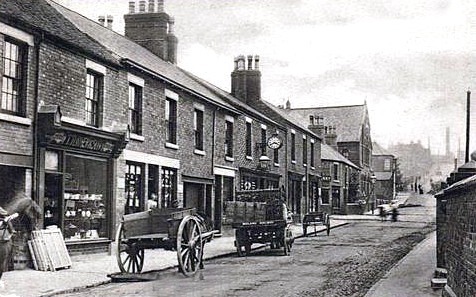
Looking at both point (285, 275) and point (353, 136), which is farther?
point (353, 136)

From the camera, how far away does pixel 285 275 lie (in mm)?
11789

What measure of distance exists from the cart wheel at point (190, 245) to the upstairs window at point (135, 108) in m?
5.83

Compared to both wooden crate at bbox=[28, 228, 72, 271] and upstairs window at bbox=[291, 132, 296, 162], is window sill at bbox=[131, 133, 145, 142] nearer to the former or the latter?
wooden crate at bbox=[28, 228, 72, 271]

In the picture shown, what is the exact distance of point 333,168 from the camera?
49688mm

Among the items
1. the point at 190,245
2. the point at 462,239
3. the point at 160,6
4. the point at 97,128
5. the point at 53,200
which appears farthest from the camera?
the point at 160,6

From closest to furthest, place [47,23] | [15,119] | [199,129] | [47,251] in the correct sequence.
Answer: [15,119]
[47,251]
[47,23]
[199,129]

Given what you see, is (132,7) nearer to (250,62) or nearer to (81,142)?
(250,62)

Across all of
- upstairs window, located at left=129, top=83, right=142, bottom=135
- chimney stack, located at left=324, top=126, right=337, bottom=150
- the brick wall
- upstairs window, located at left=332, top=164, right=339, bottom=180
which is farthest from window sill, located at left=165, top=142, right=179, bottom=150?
chimney stack, located at left=324, top=126, right=337, bottom=150

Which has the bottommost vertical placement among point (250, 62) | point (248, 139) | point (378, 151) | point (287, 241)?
point (287, 241)

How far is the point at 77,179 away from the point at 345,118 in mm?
53447

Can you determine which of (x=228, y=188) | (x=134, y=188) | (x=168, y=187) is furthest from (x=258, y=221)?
(x=228, y=188)

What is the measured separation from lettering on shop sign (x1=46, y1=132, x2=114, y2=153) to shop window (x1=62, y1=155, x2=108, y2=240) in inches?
12.4

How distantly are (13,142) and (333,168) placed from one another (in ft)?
130

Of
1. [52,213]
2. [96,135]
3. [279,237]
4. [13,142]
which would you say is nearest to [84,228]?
[52,213]
